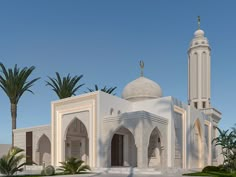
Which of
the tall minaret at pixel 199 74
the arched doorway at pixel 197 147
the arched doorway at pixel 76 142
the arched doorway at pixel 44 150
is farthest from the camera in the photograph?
the tall minaret at pixel 199 74

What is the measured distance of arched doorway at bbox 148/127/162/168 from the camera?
24750 mm

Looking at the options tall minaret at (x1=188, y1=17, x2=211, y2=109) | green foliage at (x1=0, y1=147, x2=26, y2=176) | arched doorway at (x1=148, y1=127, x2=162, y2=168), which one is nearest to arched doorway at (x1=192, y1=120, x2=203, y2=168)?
arched doorway at (x1=148, y1=127, x2=162, y2=168)

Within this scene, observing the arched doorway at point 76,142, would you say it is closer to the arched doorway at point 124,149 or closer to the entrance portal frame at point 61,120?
the entrance portal frame at point 61,120

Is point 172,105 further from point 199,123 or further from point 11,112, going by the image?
point 11,112

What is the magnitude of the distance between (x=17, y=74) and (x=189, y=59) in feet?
69.3

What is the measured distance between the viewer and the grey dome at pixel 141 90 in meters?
29.8

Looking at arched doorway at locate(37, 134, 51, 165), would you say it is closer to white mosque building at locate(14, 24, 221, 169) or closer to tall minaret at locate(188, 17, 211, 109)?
white mosque building at locate(14, 24, 221, 169)

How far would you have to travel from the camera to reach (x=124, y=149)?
25.6 meters

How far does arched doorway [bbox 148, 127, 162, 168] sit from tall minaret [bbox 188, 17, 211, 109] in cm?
1440

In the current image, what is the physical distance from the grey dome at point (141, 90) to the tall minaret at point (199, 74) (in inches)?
341

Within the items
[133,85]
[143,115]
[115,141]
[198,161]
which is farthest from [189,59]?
[143,115]

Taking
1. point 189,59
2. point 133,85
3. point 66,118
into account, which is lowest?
point 66,118

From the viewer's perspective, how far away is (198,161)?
96.6ft

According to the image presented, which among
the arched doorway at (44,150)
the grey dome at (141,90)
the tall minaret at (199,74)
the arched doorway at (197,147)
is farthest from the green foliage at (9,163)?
the tall minaret at (199,74)
